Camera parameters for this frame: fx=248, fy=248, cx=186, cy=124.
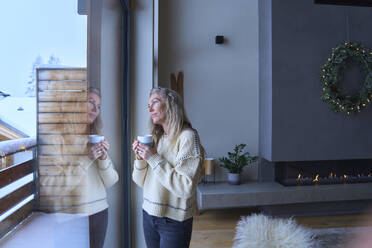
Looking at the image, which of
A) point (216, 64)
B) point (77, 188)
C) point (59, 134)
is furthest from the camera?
point (216, 64)

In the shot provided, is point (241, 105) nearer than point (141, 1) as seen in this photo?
No

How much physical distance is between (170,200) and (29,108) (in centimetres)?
100

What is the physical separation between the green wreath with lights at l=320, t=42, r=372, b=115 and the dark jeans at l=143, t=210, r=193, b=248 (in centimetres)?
284

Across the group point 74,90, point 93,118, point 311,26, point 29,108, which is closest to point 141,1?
point 93,118

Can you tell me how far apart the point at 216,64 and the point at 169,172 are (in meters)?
2.72

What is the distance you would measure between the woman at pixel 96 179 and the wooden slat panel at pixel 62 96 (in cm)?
10

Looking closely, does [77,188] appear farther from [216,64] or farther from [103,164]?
[216,64]

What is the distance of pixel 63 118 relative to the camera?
521mm

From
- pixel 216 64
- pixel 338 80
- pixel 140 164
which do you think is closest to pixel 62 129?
pixel 140 164

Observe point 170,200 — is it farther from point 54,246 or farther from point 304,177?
point 304,177

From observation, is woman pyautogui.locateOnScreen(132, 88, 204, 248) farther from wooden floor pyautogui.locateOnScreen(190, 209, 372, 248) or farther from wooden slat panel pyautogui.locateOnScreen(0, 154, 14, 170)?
wooden floor pyautogui.locateOnScreen(190, 209, 372, 248)

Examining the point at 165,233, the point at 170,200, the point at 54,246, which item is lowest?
the point at 165,233

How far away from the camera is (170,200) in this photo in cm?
127

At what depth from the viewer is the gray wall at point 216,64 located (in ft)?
11.5
